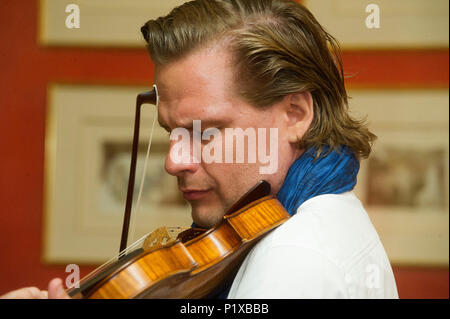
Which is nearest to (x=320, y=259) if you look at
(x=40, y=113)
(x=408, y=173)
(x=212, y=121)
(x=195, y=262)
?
(x=195, y=262)

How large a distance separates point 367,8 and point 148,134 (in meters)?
0.80

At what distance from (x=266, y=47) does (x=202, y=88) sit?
5.7 inches

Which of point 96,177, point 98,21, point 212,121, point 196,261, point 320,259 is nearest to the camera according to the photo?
point 320,259

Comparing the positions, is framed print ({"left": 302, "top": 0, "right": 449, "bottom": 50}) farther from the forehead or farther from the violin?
the violin

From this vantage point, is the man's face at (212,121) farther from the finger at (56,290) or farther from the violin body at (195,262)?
the finger at (56,290)

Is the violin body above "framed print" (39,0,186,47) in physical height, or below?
below

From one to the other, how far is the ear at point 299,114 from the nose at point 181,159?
0.20 m

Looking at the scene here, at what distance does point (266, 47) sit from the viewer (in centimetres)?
101

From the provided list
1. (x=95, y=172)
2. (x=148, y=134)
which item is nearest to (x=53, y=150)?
(x=95, y=172)

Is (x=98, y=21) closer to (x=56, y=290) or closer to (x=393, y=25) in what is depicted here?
(x=393, y=25)

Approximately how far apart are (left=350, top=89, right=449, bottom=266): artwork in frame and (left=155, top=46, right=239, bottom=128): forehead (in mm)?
819

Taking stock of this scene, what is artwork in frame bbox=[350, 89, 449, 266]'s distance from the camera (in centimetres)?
174

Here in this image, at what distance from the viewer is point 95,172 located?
175 cm

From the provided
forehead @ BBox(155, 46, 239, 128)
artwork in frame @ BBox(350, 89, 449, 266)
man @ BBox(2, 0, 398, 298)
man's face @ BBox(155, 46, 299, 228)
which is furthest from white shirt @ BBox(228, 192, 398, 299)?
artwork in frame @ BBox(350, 89, 449, 266)
